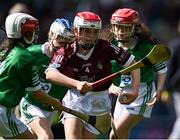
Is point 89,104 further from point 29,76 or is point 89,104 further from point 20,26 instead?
point 20,26

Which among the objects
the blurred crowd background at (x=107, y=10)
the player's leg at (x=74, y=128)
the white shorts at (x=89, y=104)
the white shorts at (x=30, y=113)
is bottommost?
the blurred crowd background at (x=107, y=10)

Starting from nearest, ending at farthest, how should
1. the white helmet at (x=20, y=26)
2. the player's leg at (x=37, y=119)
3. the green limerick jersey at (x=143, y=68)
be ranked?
1. the white helmet at (x=20, y=26)
2. the player's leg at (x=37, y=119)
3. the green limerick jersey at (x=143, y=68)

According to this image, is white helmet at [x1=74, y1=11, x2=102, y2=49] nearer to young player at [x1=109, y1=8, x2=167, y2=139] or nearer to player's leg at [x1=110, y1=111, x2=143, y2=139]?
young player at [x1=109, y1=8, x2=167, y2=139]

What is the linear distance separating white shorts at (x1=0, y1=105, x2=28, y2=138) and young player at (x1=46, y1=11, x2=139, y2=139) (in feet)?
1.67

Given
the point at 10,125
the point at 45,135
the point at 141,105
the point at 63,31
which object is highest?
the point at 63,31

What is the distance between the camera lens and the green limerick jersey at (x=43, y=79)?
398 inches

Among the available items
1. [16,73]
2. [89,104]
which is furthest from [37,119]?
[16,73]

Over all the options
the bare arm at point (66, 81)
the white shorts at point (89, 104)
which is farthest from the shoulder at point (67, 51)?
the white shorts at point (89, 104)

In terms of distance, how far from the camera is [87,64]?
9539mm

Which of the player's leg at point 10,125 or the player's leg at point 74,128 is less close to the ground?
the player's leg at point 10,125

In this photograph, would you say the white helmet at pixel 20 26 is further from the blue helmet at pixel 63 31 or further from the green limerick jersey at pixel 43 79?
the green limerick jersey at pixel 43 79

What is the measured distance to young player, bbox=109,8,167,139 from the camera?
1045 cm

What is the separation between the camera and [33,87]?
9055 millimetres

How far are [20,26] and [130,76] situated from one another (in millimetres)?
1902
